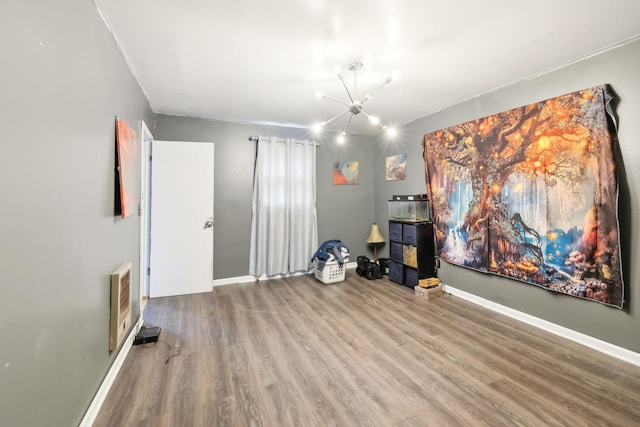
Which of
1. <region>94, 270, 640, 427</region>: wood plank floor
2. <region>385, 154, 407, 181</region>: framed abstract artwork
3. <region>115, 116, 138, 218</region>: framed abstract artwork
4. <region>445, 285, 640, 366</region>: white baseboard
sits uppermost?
<region>385, 154, 407, 181</region>: framed abstract artwork

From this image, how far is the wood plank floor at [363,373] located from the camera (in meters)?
1.61

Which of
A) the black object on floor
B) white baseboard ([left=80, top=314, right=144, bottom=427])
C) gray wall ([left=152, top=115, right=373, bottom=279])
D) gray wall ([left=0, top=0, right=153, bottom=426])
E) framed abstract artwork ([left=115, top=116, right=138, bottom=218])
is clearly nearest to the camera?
gray wall ([left=0, top=0, right=153, bottom=426])

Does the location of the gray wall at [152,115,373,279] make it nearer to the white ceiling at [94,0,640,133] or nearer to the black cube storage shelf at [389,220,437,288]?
the white ceiling at [94,0,640,133]

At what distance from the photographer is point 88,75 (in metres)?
1.51

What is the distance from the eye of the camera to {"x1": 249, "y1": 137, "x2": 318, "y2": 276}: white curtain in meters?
4.20

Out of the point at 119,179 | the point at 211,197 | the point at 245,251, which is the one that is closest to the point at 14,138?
the point at 119,179

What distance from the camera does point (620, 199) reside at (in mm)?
2164

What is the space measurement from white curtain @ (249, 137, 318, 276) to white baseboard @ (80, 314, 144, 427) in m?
1.98

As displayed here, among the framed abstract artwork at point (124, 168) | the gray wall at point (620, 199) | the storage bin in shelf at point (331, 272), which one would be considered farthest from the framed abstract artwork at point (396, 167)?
the framed abstract artwork at point (124, 168)

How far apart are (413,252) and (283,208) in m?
2.05

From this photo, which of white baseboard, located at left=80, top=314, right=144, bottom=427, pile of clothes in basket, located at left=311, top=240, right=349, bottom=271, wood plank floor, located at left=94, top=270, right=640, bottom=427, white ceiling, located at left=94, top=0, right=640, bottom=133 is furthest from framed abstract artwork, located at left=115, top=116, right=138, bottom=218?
pile of clothes in basket, located at left=311, top=240, right=349, bottom=271

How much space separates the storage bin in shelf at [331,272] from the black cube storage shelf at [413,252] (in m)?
→ 0.82

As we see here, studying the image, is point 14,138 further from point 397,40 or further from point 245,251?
point 245,251

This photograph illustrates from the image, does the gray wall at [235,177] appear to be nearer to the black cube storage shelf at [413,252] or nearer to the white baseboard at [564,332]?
the black cube storage shelf at [413,252]
